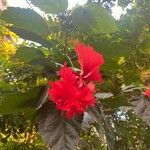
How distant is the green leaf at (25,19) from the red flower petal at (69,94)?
21 cm

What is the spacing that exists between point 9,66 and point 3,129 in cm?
56

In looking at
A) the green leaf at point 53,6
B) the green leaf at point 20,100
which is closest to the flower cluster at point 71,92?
the green leaf at point 20,100

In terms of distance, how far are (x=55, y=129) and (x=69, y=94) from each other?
A: 0.33ft

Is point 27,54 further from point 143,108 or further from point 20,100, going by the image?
point 143,108

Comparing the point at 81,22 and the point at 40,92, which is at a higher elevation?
the point at 81,22

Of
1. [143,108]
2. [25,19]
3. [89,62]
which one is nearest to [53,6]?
[25,19]

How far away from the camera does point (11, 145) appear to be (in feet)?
9.78

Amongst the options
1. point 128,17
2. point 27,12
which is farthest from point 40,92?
point 128,17

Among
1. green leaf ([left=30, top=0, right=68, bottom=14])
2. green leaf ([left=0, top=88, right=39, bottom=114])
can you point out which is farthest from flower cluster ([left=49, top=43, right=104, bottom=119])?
green leaf ([left=30, top=0, right=68, bottom=14])

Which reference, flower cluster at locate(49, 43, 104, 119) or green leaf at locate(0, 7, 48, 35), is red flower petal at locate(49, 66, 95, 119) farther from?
green leaf at locate(0, 7, 48, 35)

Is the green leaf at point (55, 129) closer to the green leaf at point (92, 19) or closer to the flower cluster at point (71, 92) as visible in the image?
the flower cluster at point (71, 92)

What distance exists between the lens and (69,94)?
0.72 metres

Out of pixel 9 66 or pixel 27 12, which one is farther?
pixel 9 66

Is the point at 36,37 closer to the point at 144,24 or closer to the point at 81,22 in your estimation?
the point at 81,22
